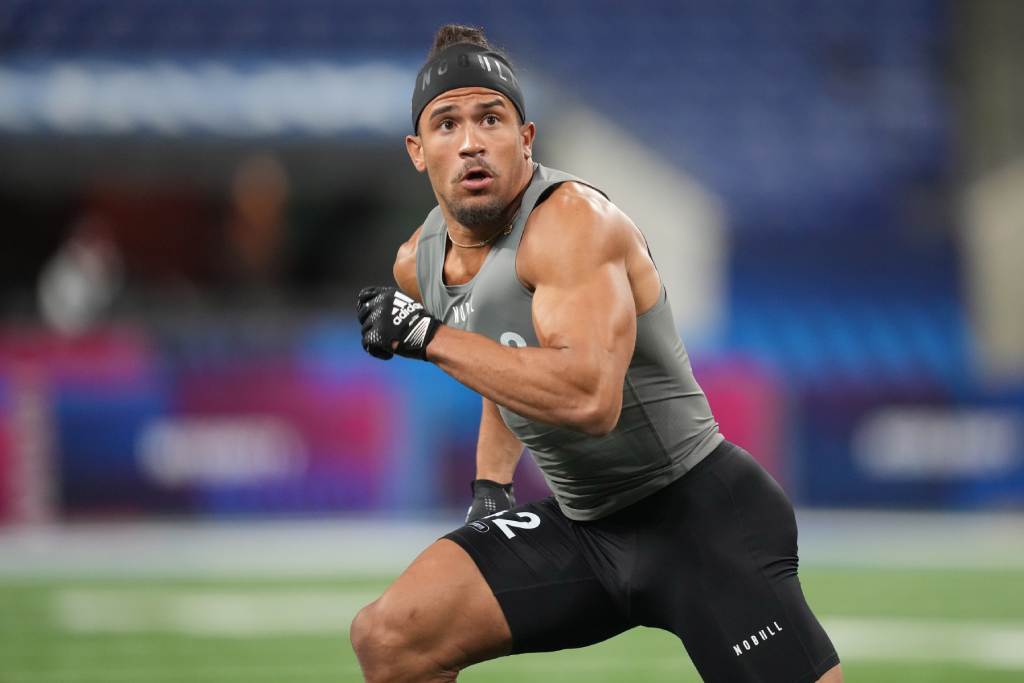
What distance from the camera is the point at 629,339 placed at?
3.89 meters

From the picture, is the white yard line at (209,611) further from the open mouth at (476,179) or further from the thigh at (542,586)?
the open mouth at (476,179)

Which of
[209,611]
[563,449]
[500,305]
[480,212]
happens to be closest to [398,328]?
[500,305]

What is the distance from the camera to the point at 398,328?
3912 millimetres

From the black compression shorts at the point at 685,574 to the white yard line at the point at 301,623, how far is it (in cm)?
295

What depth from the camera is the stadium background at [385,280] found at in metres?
9.13

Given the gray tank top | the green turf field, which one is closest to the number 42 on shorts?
the gray tank top

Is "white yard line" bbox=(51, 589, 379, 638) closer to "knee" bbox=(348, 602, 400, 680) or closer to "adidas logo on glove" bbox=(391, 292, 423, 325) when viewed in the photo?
"knee" bbox=(348, 602, 400, 680)

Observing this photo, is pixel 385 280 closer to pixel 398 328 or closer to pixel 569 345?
pixel 398 328

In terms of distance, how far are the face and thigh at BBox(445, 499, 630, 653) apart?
0.96m

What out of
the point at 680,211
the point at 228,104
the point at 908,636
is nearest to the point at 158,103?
the point at 228,104

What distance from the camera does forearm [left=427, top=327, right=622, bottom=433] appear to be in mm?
3795

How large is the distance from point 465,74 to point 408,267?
2.41 feet

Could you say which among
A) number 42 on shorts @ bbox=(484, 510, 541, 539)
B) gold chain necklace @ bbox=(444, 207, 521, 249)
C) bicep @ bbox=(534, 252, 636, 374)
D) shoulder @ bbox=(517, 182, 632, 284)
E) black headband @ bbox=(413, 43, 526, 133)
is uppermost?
black headband @ bbox=(413, 43, 526, 133)

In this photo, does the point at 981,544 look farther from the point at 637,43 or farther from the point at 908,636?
the point at 637,43
